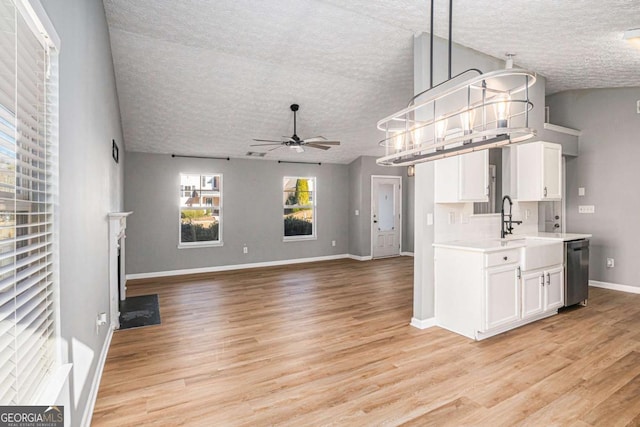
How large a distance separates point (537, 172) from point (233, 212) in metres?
5.40

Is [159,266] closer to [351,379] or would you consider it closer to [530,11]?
[351,379]

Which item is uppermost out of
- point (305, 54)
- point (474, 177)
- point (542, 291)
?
point (305, 54)

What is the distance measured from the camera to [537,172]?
4.49m

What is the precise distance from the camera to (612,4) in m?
2.85

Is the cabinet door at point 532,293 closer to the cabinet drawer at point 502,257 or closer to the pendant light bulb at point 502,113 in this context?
the cabinet drawer at point 502,257

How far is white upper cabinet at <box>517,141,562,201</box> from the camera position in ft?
14.7

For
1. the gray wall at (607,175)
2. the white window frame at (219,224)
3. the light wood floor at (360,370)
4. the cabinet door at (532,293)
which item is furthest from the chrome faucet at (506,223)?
the white window frame at (219,224)

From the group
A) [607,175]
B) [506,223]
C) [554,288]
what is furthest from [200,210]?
[607,175]

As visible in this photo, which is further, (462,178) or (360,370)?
(462,178)


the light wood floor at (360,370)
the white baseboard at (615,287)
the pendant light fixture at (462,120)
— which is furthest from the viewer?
the white baseboard at (615,287)

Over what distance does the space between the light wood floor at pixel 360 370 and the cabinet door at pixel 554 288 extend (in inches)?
6.6

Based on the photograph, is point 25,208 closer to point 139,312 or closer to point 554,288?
point 139,312

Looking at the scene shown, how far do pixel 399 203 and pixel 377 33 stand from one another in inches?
218

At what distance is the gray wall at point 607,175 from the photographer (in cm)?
511
